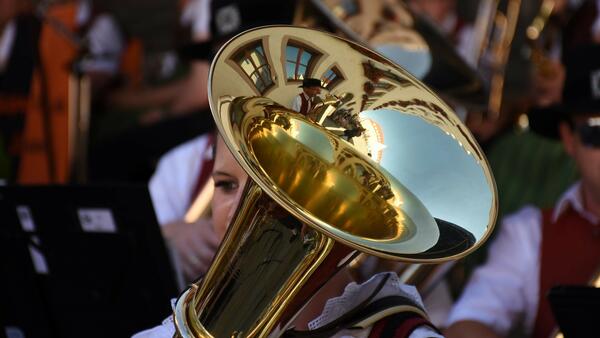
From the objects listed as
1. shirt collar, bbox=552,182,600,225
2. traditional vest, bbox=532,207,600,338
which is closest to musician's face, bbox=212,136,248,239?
traditional vest, bbox=532,207,600,338

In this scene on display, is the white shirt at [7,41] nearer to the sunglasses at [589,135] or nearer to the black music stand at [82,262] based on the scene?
the black music stand at [82,262]

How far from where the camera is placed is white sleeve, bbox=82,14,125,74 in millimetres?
Answer: 5770

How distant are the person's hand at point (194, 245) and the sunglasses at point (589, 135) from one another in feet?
3.45

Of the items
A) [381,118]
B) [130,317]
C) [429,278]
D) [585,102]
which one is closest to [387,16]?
[585,102]

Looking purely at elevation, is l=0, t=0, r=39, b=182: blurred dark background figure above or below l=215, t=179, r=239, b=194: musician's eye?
below

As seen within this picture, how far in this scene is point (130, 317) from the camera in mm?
2553

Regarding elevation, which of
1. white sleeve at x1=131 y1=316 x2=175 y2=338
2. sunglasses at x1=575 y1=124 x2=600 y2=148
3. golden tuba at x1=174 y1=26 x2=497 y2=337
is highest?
golden tuba at x1=174 y1=26 x2=497 y2=337

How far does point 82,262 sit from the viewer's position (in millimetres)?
2582

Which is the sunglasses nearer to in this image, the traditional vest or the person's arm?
the traditional vest

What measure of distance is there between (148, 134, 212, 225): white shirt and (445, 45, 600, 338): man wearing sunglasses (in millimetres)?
1010

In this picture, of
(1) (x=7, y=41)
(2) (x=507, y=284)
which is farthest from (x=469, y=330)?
(1) (x=7, y=41)

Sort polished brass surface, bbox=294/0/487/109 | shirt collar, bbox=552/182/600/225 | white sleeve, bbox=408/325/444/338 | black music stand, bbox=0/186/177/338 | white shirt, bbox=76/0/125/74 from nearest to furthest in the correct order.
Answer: white sleeve, bbox=408/325/444/338, black music stand, bbox=0/186/177/338, shirt collar, bbox=552/182/600/225, polished brass surface, bbox=294/0/487/109, white shirt, bbox=76/0/125/74

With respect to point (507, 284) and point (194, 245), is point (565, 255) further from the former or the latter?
point (194, 245)

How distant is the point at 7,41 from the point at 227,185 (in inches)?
148
